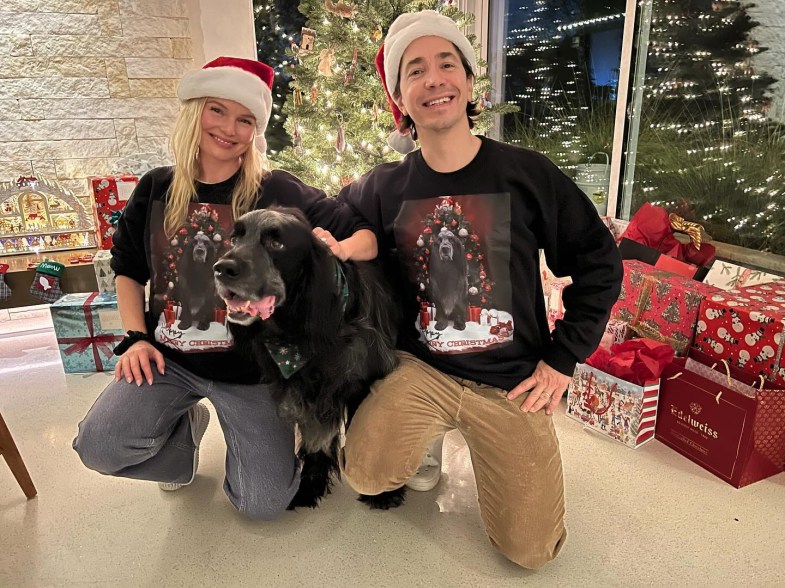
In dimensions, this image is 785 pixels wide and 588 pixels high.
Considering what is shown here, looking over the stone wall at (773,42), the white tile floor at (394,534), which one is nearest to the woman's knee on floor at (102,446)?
the white tile floor at (394,534)

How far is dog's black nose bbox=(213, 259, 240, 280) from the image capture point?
1.09 meters

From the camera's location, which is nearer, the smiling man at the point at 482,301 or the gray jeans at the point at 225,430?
the smiling man at the point at 482,301

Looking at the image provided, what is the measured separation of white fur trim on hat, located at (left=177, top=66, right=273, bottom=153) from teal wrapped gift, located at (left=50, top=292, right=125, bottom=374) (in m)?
1.38

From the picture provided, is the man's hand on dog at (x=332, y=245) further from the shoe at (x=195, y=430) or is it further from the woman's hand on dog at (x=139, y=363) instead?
the shoe at (x=195, y=430)

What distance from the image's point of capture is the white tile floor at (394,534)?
1.38 meters

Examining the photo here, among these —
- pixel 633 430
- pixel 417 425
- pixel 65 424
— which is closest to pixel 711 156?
pixel 633 430

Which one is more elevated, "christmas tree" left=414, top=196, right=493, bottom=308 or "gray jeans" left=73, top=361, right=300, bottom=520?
"christmas tree" left=414, top=196, right=493, bottom=308

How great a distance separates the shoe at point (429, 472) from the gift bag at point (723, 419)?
831mm

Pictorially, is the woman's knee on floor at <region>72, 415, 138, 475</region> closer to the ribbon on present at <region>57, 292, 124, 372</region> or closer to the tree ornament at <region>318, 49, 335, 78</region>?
the ribbon on present at <region>57, 292, 124, 372</region>

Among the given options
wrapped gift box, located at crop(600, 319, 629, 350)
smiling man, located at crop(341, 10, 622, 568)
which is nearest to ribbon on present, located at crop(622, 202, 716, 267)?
wrapped gift box, located at crop(600, 319, 629, 350)

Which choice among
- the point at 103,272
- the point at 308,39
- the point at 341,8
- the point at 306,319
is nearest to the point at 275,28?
the point at 308,39

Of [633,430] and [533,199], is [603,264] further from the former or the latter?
[633,430]

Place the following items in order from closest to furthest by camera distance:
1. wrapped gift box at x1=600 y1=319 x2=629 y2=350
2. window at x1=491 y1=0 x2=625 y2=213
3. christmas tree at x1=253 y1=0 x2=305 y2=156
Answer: wrapped gift box at x1=600 y1=319 x2=629 y2=350
window at x1=491 y1=0 x2=625 y2=213
christmas tree at x1=253 y1=0 x2=305 y2=156

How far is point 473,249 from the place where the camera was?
4.57ft
